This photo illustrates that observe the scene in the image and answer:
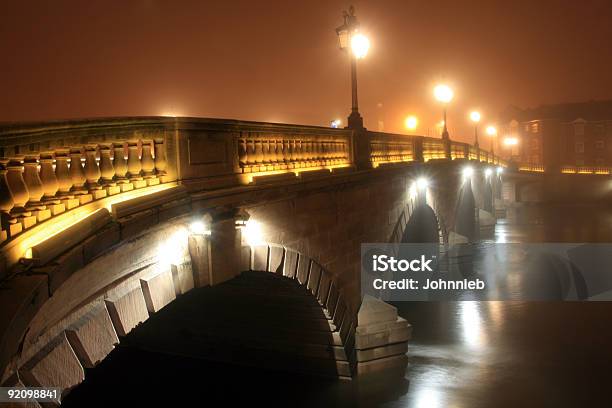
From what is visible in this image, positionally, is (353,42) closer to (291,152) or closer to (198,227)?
(291,152)

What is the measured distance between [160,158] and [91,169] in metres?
1.38

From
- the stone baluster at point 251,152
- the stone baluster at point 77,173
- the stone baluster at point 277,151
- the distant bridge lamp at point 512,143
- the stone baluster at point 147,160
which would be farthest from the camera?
the distant bridge lamp at point 512,143

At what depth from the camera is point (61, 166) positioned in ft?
16.9

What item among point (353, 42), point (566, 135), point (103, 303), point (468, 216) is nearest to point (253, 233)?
point (103, 303)

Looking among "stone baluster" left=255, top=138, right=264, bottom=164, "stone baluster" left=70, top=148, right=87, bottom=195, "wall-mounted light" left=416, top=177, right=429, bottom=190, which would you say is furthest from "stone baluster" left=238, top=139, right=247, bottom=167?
"wall-mounted light" left=416, top=177, right=429, bottom=190

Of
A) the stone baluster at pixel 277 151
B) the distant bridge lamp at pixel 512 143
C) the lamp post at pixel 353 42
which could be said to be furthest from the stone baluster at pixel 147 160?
the distant bridge lamp at pixel 512 143

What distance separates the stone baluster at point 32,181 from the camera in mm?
4695

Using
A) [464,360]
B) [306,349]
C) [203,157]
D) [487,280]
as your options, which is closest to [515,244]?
[487,280]

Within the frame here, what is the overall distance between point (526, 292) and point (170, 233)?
70.5 feet

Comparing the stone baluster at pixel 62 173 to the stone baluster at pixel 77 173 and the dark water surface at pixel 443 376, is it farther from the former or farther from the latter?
the dark water surface at pixel 443 376

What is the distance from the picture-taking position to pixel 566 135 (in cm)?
8456

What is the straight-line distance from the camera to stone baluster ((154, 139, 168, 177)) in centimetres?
685

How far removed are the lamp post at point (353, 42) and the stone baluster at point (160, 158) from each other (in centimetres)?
756

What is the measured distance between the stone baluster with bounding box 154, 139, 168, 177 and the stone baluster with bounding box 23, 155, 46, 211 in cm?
211
